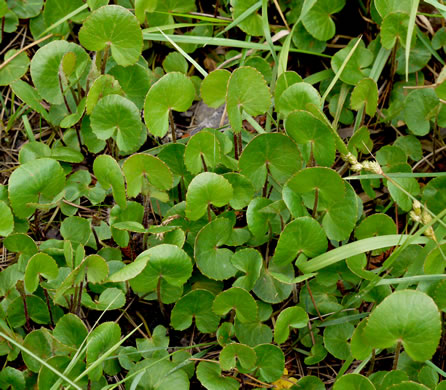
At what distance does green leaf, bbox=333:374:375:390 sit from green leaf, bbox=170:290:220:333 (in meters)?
0.37

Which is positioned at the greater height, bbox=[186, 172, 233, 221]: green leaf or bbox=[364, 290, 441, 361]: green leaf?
bbox=[186, 172, 233, 221]: green leaf

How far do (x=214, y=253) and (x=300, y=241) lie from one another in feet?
0.80

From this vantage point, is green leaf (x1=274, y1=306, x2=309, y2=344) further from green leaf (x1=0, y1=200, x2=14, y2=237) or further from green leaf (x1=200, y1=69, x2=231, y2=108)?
green leaf (x1=0, y1=200, x2=14, y2=237)

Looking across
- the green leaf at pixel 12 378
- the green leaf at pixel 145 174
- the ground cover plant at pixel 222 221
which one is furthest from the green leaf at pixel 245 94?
the green leaf at pixel 12 378

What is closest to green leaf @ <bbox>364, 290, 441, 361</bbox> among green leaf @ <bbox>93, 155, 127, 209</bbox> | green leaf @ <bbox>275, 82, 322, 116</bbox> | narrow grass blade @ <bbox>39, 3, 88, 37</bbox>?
green leaf @ <bbox>275, 82, 322, 116</bbox>

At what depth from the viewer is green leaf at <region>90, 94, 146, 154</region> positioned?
4.99 feet

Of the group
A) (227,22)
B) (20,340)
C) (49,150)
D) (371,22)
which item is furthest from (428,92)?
(20,340)

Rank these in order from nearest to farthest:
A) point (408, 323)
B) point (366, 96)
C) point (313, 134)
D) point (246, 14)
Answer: point (408, 323), point (313, 134), point (366, 96), point (246, 14)

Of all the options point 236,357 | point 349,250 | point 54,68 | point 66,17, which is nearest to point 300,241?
point 349,250

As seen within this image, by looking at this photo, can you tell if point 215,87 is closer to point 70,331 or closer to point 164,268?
point 164,268

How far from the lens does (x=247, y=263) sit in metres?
1.44

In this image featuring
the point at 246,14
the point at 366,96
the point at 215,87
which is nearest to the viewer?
the point at 215,87

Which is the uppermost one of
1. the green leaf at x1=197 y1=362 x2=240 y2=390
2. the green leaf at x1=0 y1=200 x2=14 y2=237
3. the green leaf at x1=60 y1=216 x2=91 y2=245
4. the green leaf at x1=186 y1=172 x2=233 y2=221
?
the green leaf at x1=186 y1=172 x2=233 y2=221

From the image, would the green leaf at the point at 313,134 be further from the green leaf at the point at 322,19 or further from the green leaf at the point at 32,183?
the green leaf at the point at 32,183
